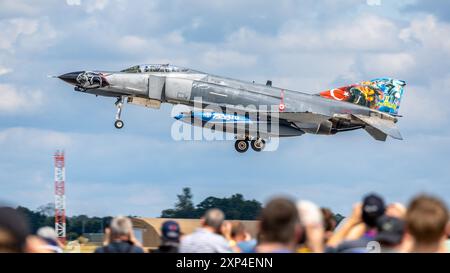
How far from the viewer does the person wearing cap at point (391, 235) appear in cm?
916

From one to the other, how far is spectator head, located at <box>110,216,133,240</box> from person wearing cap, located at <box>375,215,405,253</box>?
2983 mm

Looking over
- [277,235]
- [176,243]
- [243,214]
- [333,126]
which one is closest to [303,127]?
[333,126]

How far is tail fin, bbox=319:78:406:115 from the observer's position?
43.6 meters

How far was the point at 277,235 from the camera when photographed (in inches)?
320

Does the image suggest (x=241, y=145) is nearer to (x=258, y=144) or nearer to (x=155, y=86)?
(x=258, y=144)

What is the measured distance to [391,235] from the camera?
919cm

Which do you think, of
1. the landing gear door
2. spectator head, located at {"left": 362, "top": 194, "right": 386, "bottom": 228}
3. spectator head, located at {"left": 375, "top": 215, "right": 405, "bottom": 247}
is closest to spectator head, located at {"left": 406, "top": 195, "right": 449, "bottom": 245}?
spectator head, located at {"left": 375, "top": 215, "right": 405, "bottom": 247}

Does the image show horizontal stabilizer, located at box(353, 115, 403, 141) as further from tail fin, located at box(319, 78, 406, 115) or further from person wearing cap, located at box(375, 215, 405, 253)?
person wearing cap, located at box(375, 215, 405, 253)

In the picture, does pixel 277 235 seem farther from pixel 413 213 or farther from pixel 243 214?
pixel 243 214

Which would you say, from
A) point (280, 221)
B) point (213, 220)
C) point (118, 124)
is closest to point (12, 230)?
point (280, 221)

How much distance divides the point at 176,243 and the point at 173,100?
2914cm

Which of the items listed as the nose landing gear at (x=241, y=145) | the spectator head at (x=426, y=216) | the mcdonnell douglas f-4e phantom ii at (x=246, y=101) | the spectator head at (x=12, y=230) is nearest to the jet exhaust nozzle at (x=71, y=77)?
the mcdonnell douglas f-4e phantom ii at (x=246, y=101)

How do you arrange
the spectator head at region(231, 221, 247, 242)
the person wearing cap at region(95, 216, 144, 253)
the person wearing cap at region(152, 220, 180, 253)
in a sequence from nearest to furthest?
the person wearing cap at region(95, 216, 144, 253) < the person wearing cap at region(152, 220, 180, 253) < the spectator head at region(231, 221, 247, 242)

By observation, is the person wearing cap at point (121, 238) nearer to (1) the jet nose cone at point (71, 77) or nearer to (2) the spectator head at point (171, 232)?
(2) the spectator head at point (171, 232)
